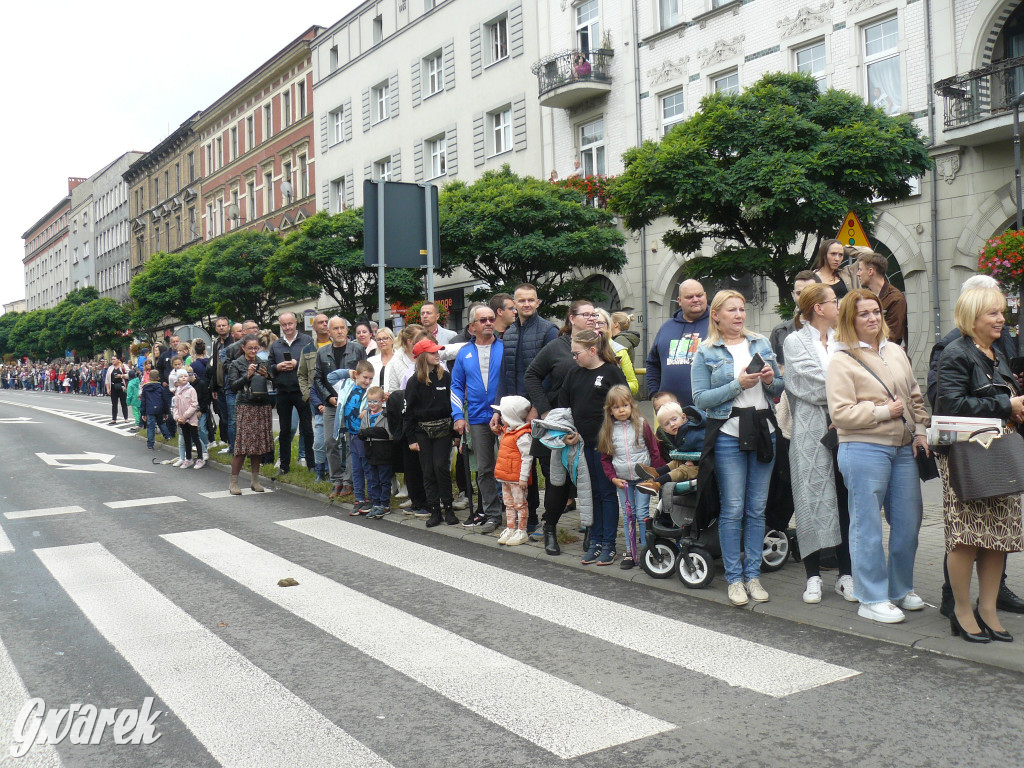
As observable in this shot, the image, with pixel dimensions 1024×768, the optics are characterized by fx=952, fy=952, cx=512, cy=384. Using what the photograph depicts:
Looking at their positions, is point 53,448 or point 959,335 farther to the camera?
point 53,448

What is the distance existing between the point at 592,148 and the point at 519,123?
388cm

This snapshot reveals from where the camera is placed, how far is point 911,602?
18.8 ft

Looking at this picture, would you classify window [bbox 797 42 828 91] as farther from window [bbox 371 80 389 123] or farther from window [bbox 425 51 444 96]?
window [bbox 371 80 389 123]

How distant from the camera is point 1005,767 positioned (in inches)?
140

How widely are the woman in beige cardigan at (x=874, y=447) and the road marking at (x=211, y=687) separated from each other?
320cm

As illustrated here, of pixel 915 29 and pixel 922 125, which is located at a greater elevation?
pixel 915 29

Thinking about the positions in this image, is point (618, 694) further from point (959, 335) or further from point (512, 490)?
point (512, 490)

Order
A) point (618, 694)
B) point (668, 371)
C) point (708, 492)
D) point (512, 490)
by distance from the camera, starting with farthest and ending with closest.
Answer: point (512, 490)
point (668, 371)
point (708, 492)
point (618, 694)

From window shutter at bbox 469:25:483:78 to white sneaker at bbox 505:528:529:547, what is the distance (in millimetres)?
26656

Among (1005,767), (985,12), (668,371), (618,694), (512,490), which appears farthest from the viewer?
(985,12)

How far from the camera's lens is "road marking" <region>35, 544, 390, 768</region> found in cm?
388

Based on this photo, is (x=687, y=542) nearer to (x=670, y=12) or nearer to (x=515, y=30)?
(x=670, y=12)

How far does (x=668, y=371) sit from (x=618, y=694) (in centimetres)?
327

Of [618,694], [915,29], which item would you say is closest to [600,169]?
[915,29]
